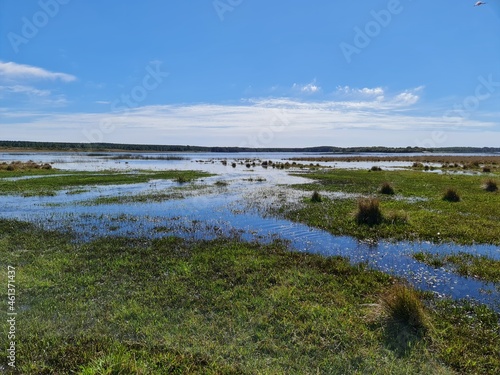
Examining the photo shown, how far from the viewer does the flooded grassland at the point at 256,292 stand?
582 cm

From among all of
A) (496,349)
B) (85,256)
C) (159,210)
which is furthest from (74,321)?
(159,210)

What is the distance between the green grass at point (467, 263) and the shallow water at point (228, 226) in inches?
16.2

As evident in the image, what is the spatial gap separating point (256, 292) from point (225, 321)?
5.52 ft

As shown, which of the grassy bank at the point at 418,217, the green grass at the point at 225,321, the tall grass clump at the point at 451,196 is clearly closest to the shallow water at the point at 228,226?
the grassy bank at the point at 418,217

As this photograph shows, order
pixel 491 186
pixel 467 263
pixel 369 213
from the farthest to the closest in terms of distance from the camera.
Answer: pixel 491 186
pixel 369 213
pixel 467 263

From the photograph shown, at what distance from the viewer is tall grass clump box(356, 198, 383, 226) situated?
54.2 ft

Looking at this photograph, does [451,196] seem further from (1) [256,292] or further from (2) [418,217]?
(1) [256,292]

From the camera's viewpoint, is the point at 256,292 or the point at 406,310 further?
the point at 256,292

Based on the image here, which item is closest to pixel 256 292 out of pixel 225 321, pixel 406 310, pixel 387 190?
pixel 225 321

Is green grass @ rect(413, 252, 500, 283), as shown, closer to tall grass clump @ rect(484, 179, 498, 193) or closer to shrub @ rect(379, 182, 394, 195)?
shrub @ rect(379, 182, 394, 195)

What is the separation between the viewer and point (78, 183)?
3300 cm

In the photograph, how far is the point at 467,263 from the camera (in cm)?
1064

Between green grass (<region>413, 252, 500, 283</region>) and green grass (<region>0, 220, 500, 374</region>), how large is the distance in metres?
2.61

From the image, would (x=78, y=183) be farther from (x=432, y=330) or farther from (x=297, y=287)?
(x=432, y=330)
